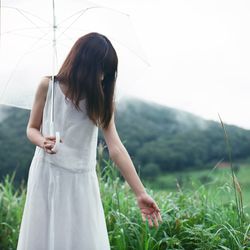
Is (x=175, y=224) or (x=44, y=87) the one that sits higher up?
(x=44, y=87)

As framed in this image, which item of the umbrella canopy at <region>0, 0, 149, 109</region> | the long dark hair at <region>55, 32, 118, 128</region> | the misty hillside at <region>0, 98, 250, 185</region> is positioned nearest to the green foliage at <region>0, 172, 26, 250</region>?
the umbrella canopy at <region>0, 0, 149, 109</region>

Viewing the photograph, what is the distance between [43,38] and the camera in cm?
238

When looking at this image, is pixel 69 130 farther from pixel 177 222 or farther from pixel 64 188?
pixel 177 222

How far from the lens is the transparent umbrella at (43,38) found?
2.31 metres

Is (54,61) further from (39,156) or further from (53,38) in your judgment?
(39,156)

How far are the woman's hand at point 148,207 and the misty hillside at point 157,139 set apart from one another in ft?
22.7

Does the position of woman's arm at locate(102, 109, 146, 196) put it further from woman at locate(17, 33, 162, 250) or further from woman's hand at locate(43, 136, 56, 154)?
woman's hand at locate(43, 136, 56, 154)

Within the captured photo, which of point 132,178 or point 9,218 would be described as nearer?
point 132,178

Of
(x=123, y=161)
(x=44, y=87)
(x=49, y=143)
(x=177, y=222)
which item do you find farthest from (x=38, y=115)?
(x=177, y=222)

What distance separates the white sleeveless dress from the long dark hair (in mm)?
41

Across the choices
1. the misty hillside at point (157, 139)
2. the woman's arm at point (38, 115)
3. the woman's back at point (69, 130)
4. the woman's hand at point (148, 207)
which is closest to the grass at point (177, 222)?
the woman's hand at point (148, 207)

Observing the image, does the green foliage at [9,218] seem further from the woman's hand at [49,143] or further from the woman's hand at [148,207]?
the woman's hand at [49,143]

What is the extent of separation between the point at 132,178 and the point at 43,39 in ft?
2.59

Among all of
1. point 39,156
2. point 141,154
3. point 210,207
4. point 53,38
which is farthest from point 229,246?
point 141,154
